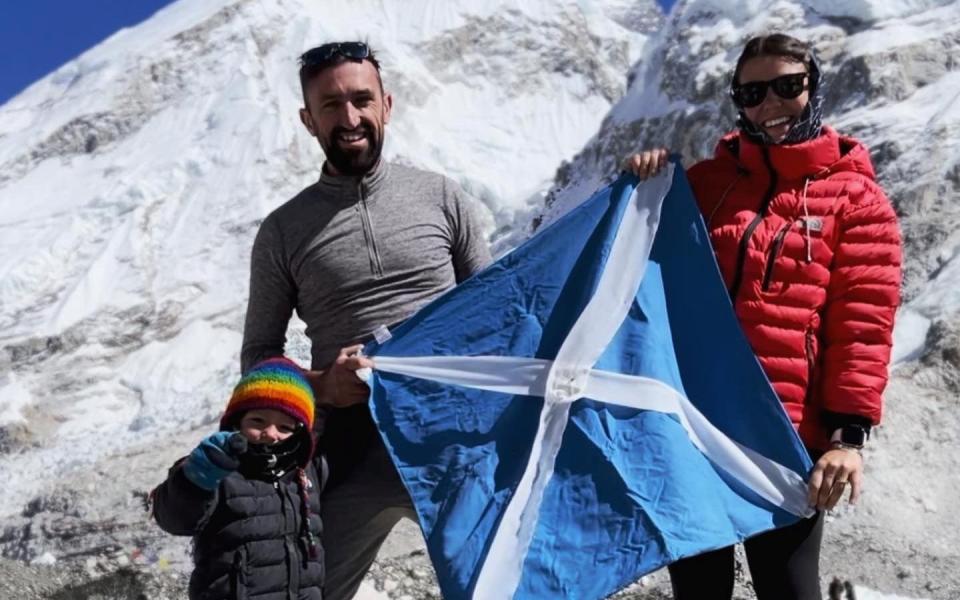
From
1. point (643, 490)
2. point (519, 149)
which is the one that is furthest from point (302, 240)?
point (519, 149)

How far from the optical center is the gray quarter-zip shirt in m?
3.70

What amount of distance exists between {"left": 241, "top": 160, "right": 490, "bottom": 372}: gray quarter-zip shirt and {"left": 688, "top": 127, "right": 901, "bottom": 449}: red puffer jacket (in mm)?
947

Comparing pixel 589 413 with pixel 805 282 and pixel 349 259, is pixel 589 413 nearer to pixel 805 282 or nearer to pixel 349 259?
pixel 805 282

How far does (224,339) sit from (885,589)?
51092 mm

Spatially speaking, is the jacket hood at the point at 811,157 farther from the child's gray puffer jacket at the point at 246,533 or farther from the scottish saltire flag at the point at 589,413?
the child's gray puffer jacket at the point at 246,533

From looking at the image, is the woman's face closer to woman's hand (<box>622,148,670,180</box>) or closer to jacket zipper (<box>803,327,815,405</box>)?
woman's hand (<box>622,148,670,180</box>)

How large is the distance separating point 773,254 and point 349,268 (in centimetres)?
127

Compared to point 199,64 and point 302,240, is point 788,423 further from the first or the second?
point 199,64

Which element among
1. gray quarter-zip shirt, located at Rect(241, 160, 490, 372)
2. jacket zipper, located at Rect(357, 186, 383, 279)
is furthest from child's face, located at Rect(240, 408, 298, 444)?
jacket zipper, located at Rect(357, 186, 383, 279)

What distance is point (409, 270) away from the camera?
375cm

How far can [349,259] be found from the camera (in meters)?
3.68

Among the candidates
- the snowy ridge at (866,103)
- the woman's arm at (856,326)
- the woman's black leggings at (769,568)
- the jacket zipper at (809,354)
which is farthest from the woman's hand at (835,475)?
the snowy ridge at (866,103)

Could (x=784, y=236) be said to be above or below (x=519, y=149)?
below

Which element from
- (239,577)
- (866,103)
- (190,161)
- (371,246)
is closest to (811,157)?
(371,246)
